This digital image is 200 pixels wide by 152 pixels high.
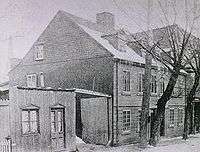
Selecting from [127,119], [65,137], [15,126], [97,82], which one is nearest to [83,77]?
[97,82]

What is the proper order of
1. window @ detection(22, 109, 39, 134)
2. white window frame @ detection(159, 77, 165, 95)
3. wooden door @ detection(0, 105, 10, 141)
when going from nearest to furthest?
wooden door @ detection(0, 105, 10, 141) < window @ detection(22, 109, 39, 134) < white window frame @ detection(159, 77, 165, 95)

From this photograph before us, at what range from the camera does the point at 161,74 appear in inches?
344

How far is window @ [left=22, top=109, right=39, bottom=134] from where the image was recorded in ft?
16.6

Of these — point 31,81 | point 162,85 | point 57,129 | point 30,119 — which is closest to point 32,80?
point 31,81

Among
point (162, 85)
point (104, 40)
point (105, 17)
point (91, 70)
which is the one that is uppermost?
point (105, 17)

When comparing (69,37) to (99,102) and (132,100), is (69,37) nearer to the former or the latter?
(99,102)

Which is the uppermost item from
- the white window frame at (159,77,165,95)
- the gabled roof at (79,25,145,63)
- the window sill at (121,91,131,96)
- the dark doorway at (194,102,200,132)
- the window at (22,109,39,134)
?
the gabled roof at (79,25,145,63)

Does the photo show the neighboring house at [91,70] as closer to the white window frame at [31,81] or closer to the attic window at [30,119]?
the white window frame at [31,81]

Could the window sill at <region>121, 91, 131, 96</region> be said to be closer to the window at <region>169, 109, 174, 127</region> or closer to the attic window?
the window at <region>169, 109, 174, 127</region>

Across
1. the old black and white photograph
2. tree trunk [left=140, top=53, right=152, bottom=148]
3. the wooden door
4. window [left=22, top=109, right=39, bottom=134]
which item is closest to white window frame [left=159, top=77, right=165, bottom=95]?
the old black and white photograph

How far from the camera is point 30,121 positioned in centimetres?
516

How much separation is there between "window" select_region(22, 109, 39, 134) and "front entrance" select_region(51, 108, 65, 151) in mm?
446

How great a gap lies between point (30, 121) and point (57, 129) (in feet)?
2.34

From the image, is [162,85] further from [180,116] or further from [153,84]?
[180,116]
